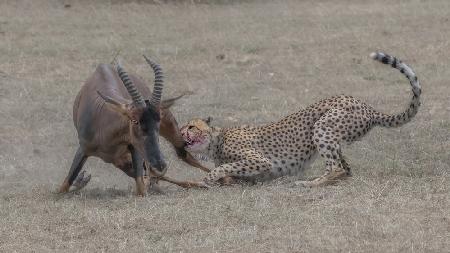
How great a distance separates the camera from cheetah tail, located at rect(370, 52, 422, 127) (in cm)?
923

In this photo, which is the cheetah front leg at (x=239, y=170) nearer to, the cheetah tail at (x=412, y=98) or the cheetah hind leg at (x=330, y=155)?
the cheetah hind leg at (x=330, y=155)

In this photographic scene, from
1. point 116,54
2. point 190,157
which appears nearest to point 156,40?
point 116,54

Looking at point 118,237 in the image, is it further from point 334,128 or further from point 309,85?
point 309,85

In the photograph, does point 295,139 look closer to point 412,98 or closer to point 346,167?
point 346,167

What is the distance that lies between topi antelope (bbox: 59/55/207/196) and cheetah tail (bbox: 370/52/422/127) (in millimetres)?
1931

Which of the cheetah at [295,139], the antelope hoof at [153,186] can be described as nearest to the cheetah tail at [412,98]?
the cheetah at [295,139]

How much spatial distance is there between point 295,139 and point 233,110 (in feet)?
11.9

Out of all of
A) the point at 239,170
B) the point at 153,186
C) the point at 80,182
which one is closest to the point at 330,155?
the point at 239,170

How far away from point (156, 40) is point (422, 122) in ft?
21.9

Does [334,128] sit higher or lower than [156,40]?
higher

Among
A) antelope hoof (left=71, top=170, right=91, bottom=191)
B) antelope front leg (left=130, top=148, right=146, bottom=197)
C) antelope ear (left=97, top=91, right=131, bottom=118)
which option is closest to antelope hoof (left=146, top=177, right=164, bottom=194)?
antelope front leg (left=130, top=148, right=146, bottom=197)

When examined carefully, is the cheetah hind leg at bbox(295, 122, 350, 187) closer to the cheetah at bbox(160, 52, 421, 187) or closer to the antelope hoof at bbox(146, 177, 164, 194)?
the cheetah at bbox(160, 52, 421, 187)

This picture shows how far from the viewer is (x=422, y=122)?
11969 mm

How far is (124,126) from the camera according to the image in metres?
8.73
